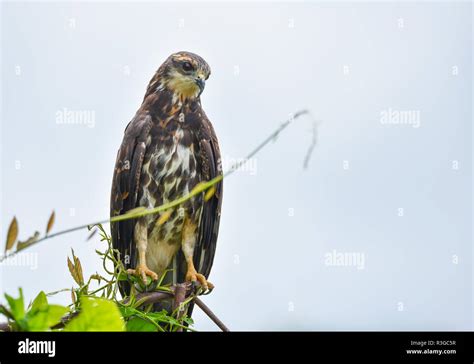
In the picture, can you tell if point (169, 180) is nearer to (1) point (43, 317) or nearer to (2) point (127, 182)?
(2) point (127, 182)

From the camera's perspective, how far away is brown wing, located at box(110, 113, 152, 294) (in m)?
3.65

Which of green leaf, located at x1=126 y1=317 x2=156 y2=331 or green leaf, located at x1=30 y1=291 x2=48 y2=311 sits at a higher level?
green leaf, located at x1=30 y1=291 x2=48 y2=311

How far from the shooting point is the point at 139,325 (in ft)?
3.82

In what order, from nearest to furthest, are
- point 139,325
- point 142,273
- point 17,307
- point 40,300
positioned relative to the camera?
point 17,307
point 40,300
point 139,325
point 142,273

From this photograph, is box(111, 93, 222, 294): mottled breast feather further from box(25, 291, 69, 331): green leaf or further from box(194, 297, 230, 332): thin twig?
box(25, 291, 69, 331): green leaf

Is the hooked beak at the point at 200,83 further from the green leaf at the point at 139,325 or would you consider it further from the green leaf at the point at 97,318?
the green leaf at the point at 97,318

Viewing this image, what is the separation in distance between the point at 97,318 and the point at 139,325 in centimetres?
42

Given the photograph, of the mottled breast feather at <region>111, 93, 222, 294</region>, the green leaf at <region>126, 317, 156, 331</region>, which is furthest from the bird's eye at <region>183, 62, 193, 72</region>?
the green leaf at <region>126, 317, 156, 331</region>

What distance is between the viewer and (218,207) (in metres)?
3.83

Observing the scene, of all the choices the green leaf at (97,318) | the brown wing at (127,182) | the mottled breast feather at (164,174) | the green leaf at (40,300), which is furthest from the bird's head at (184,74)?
the green leaf at (97,318)

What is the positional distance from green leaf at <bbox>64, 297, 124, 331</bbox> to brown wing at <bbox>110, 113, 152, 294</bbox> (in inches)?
113

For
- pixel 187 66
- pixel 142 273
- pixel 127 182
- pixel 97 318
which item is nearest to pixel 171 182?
pixel 127 182
